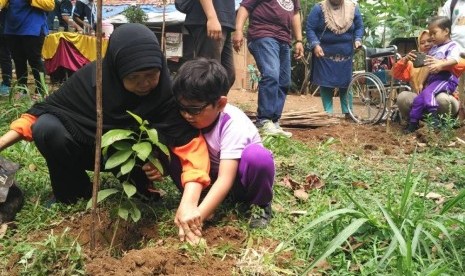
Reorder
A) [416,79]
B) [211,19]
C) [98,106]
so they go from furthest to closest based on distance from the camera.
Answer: [416,79], [211,19], [98,106]

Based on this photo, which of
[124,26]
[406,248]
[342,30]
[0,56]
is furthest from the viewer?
[342,30]

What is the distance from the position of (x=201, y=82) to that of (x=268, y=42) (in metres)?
2.54

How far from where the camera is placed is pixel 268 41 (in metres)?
4.57

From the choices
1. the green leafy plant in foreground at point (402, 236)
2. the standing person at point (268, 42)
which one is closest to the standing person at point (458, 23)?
the standing person at point (268, 42)

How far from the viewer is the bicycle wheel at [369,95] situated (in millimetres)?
6102

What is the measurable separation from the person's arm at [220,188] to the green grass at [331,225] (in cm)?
19

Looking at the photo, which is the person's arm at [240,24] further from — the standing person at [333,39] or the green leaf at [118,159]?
the green leaf at [118,159]

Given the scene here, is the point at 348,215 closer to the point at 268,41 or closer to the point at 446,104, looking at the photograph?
the point at 268,41

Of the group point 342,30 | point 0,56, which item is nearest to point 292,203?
point 342,30

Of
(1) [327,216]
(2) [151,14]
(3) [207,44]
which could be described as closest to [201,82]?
(1) [327,216]

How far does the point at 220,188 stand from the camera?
7.13 feet

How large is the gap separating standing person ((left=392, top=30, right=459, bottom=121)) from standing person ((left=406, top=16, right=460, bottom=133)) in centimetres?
7

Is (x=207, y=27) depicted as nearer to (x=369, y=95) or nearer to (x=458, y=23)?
(x=458, y=23)

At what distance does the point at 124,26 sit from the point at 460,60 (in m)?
3.90
